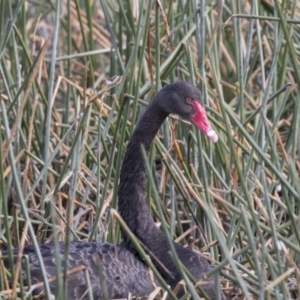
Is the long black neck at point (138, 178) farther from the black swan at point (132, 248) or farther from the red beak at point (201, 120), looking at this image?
the red beak at point (201, 120)

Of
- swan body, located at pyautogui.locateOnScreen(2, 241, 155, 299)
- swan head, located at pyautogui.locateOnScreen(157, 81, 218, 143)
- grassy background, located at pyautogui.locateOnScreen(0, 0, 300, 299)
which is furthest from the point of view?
grassy background, located at pyautogui.locateOnScreen(0, 0, 300, 299)

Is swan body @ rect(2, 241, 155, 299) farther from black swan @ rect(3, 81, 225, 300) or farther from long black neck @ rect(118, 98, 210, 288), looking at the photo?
long black neck @ rect(118, 98, 210, 288)

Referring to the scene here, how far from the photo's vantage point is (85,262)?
341cm

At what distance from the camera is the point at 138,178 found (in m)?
3.73

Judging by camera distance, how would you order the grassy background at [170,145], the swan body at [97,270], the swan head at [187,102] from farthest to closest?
the grassy background at [170,145]
the swan head at [187,102]
the swan body at [97,270]

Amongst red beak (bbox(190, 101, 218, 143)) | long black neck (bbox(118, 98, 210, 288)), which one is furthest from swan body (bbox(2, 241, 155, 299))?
red beak (bbox(190, 101, 218, 143))

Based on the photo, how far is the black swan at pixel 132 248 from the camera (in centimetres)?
340

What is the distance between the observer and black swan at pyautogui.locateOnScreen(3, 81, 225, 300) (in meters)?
3.40

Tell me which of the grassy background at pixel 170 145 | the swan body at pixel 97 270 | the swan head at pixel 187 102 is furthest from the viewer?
the grassy background at pixel 170 145

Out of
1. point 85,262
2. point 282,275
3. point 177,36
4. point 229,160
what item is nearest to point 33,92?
point 177,36

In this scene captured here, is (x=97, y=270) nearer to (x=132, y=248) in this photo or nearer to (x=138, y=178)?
(x=132, y=248)

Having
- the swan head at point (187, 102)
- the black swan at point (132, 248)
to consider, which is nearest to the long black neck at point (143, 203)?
the black swan at point (132, 248)

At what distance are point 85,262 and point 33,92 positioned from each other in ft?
4.76

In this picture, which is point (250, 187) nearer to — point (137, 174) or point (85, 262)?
point (137, 174)
